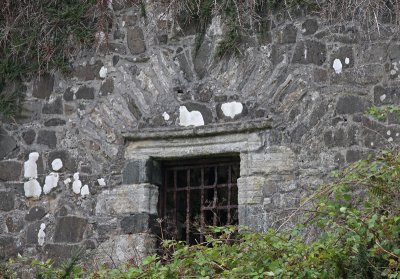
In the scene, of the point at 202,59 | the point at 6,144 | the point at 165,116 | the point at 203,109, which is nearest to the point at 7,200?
the point at 6,144

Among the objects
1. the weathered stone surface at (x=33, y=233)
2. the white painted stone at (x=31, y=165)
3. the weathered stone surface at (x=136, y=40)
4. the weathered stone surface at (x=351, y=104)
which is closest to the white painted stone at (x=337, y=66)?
the weathered stone surface at (x=351, y=104)

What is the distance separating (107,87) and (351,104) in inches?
83.9

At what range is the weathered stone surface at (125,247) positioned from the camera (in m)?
7.91

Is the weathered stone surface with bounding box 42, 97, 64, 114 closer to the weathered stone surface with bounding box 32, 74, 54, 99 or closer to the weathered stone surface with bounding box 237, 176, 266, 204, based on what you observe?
the weathered stone surface with bounding box 32, 74, 54, 99

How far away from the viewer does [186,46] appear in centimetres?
816

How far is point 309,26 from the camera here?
7.78m

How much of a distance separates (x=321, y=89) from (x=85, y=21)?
2260 millimetres

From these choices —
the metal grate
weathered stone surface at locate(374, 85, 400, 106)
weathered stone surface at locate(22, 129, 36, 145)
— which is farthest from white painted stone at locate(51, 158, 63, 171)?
weathered stone surface at locate(374, 85, 400, 106)

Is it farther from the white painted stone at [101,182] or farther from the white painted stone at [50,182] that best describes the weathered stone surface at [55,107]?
the white painted stone at [101,182]

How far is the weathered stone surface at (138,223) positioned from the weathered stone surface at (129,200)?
0.14 feet

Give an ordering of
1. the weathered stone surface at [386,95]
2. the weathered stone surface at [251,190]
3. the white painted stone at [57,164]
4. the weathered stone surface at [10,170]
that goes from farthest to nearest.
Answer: the weathered stone surface at [10,170] → the white painted stone at [57,164] → the weathered stone surface at [251,190] → the weathered stone surface at [386,95]

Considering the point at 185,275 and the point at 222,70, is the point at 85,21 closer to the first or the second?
the point at 222,70

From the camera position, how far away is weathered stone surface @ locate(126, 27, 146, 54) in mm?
8289

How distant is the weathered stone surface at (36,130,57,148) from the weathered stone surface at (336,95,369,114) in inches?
98.3
